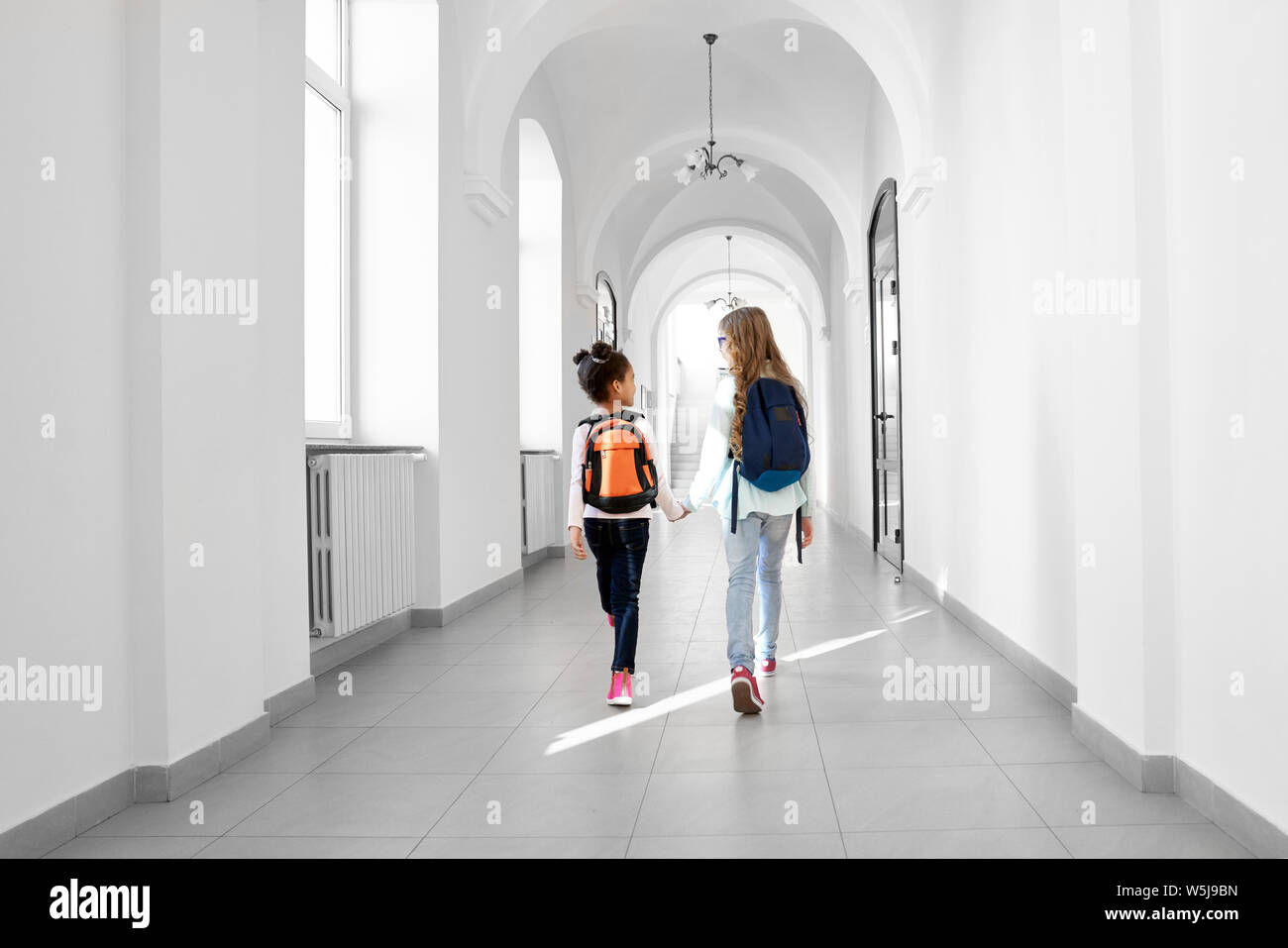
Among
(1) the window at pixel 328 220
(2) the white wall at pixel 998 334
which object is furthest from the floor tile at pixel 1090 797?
(1) the window at pixel 328 220

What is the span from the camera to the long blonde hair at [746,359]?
3.86 metres

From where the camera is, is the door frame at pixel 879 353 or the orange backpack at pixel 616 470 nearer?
the orange backpack at pixel 616 470

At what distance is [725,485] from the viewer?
389 centimetres

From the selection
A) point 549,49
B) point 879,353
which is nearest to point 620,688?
point 549,49

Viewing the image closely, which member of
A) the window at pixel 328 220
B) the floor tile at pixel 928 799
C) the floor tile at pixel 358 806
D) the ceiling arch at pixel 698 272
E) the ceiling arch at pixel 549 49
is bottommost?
the floor tile at pixel 358 806

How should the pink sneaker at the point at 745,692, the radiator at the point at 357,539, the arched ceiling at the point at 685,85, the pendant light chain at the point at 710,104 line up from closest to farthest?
1. the pink sneaker at the point at 745,692
2. the radiator at the point at 357,539
3. the arched ceiling at the point at 685,85
4. the pendant light chain at the point at 710,104

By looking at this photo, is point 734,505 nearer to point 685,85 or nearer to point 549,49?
point 549,49

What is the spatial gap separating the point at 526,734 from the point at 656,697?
0.70 metres

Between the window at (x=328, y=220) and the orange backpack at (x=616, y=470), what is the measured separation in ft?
7.66

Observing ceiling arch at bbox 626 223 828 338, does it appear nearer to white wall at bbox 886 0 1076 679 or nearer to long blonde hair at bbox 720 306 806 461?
white wall at bbox 886 0 1076 679

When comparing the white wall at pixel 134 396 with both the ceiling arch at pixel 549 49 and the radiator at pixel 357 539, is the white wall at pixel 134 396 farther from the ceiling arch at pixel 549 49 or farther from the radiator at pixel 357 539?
the ceiling arch at pixel 549 49

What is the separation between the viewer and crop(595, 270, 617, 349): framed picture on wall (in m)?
13.0

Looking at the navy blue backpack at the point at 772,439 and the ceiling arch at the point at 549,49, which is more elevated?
the ceiling arch at the point at 549,49

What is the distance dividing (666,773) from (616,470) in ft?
4.10
